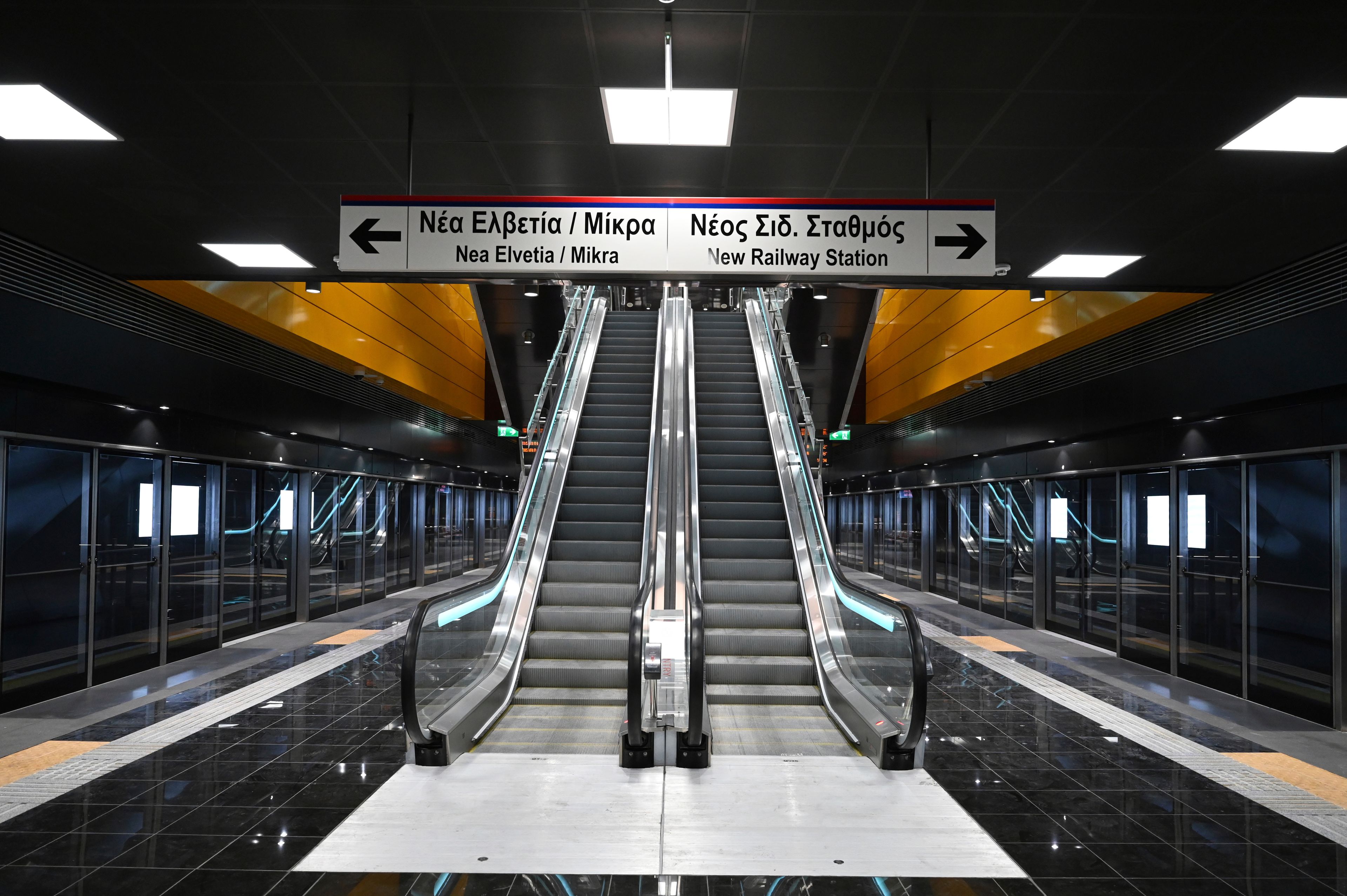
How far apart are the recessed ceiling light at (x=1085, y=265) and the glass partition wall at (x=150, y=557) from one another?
8642 millimetres

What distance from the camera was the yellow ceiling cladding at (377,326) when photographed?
9188 mm

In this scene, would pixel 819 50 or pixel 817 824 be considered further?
pixel 817 824

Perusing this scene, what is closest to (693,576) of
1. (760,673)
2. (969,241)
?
(760,673)

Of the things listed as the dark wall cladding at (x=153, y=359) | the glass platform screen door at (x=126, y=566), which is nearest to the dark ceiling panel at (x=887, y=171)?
the dark wall cladding at (x=153, y=359)

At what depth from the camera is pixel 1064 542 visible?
36.8 ft

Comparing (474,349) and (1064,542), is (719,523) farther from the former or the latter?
(474,349)

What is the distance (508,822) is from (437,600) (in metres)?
1.80

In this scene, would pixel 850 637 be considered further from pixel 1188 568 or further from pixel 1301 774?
pixel 1188 568

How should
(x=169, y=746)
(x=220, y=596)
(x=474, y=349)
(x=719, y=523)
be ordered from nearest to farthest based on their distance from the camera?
(x=169, y=746) < (x=719, y=523) < (x=220, y=596) < (x=474, y=349)

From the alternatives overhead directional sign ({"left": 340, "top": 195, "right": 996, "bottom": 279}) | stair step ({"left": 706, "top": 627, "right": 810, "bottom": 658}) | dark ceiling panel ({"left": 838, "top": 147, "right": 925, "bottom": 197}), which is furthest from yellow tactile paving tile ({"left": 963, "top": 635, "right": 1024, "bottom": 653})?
overhead directional sign ({"left": 340, "top": 195, "right": 996, "bottom": 279})

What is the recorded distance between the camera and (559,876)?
361 cm

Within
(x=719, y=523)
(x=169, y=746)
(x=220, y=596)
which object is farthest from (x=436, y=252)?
(x=220, y=596)

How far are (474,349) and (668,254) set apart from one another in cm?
1575

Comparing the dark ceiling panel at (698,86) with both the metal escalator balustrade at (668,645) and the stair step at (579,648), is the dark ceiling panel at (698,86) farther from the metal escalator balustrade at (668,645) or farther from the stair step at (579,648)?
the stair step at (579,648)
